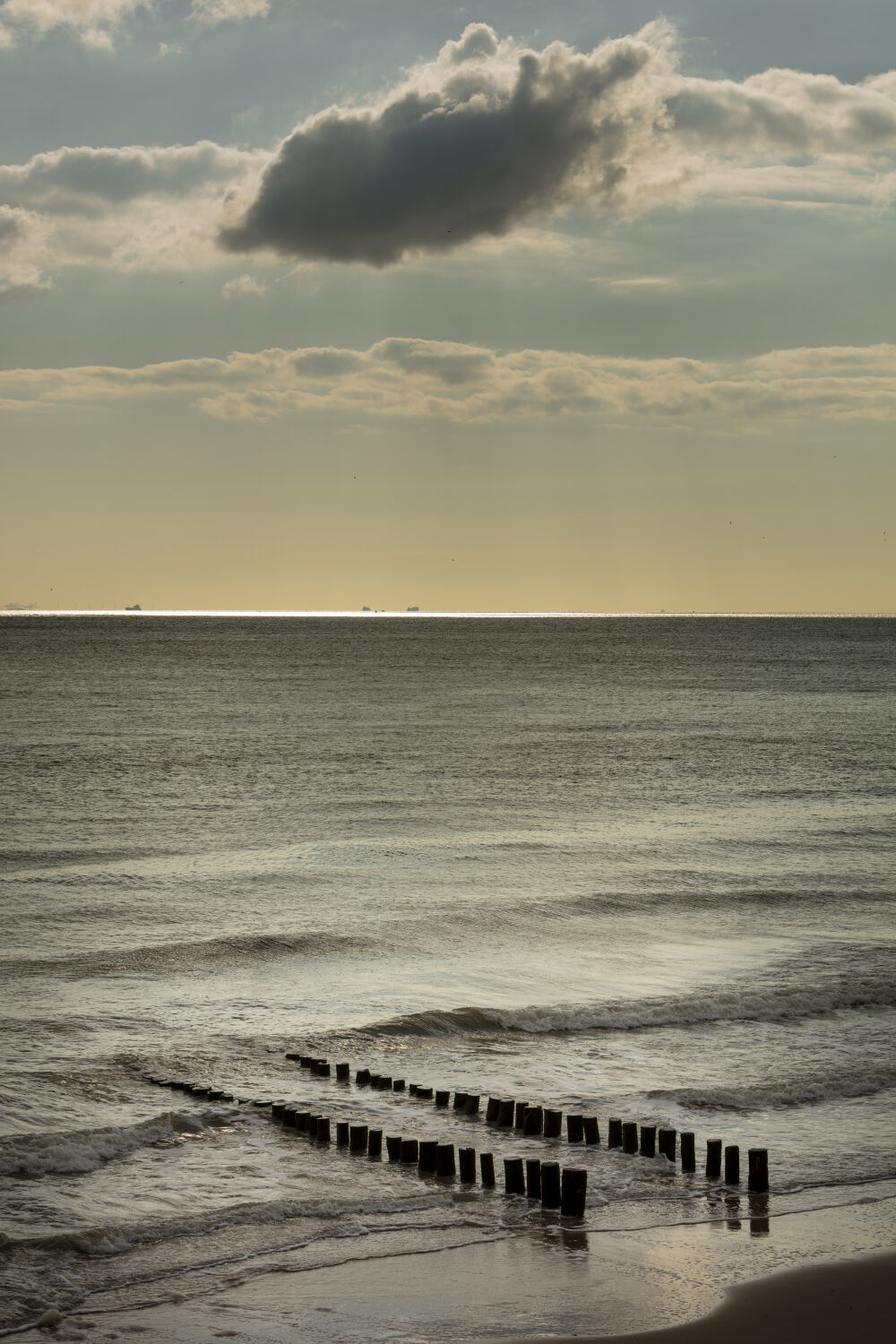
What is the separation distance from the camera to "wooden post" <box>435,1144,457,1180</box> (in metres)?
14.4

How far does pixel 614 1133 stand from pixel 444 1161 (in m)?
2.28

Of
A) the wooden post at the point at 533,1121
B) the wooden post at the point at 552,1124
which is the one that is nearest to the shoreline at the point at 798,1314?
the wooden post at the point at 552,1124

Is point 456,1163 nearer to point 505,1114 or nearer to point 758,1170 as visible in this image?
point 505,1114

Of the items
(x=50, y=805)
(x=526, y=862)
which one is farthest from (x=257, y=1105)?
(x=50, y=805)

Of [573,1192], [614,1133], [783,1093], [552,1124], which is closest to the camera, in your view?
[573,1192]

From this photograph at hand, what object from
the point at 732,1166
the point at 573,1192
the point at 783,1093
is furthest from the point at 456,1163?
the point at 783,1093

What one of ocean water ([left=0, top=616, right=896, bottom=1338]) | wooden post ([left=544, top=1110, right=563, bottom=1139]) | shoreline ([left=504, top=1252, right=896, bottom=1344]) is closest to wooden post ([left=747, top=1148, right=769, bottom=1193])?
ocean water ([left=0, top=616, right=896, bottom=1338])

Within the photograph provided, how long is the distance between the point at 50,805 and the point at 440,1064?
31.0 meters

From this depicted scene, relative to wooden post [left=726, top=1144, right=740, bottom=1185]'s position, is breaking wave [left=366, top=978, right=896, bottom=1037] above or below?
below

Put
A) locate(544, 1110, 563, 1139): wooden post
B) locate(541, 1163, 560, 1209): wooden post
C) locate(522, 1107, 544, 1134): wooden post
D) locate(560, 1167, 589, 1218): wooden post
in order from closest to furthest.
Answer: locate(560, 1167, 589, 1218): wooden post < locate(541, 1163, 560, 1209): wooden post < locate(544, 1110, 563, 1139): wooden post < locate(522, 1107, 544, 1134): wooden post

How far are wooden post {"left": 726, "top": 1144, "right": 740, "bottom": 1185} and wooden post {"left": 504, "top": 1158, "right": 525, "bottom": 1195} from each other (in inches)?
96.1

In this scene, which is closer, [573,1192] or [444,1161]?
[573,1192]

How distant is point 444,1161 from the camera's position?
14406 millimetres

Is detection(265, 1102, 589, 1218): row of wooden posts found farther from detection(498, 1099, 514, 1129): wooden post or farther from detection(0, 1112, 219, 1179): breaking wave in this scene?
detection(0, 1112, 219, 1179): breaking wave
